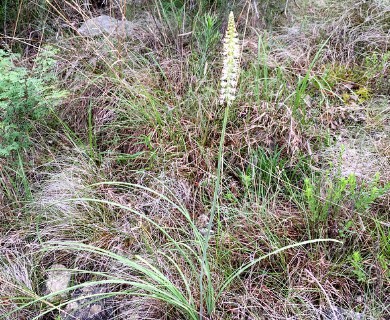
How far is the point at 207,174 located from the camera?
7.86ft

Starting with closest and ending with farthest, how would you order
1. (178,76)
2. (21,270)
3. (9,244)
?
(21,270) → (9,244) → (178,76)

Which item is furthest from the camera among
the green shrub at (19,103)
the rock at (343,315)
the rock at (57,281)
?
the green shrub at (19,103)

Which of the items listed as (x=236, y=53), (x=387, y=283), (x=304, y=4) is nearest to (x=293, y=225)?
(x=387, y=283)

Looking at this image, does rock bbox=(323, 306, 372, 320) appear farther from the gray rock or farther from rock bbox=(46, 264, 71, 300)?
the gray rock

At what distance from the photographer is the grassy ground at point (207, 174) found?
1.83 meters

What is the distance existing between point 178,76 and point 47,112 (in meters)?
1.03

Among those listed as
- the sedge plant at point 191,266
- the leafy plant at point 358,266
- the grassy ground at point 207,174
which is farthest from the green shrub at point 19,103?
the leafy plant at point 358,266

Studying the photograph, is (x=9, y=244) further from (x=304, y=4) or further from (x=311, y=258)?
(x=304, y=4)

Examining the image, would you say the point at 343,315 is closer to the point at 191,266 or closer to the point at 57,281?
the point at 191,266

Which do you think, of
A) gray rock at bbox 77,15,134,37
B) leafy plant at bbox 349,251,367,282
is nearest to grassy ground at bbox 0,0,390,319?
leafy plant at bbox 349,251,367,282

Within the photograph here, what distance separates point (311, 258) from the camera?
1.91m

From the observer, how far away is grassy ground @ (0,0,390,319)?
1825 millimetres

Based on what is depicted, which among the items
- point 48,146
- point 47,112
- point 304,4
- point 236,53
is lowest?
point 48,146

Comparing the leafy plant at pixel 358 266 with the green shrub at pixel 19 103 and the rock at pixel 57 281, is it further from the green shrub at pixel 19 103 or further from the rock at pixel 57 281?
the green shrub at pixel 19 103
